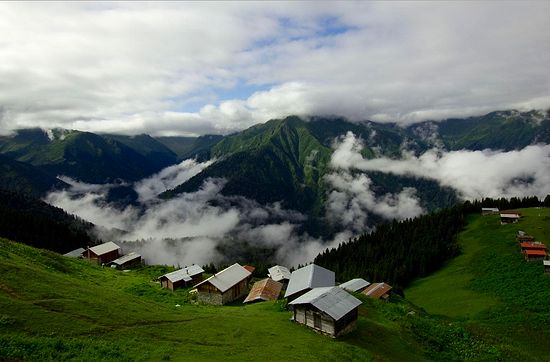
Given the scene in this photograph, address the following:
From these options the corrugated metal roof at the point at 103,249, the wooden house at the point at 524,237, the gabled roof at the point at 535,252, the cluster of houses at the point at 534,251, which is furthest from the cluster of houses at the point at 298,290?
the wooden house at the point at 524,237

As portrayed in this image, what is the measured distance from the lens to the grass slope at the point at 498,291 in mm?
66312

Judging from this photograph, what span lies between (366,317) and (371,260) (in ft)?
351

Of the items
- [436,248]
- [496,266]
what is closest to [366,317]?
[496,266]

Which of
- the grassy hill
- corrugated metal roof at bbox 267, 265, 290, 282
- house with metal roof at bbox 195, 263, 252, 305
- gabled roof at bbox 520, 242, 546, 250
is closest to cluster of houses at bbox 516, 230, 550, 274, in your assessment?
gabled roof at bbox 520, 242, 546, 250

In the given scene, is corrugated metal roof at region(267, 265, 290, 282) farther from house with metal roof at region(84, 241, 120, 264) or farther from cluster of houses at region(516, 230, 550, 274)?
house with metal roof at region(84, 241, 120, 264)

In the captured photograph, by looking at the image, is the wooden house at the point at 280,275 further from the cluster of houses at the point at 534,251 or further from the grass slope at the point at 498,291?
the cluster of houses at the point at 534,251

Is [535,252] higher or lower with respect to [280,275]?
higher

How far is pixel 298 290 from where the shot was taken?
6397cm

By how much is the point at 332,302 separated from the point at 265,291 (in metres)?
33.7

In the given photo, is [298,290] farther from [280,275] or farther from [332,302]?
[280,275]

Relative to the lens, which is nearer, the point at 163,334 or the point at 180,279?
the point at 163,334

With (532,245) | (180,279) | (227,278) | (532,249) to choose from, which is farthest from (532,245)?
(180,279)

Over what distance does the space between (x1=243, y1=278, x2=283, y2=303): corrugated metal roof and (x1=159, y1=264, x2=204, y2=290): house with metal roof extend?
20.2 m

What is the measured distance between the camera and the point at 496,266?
4390 inches
